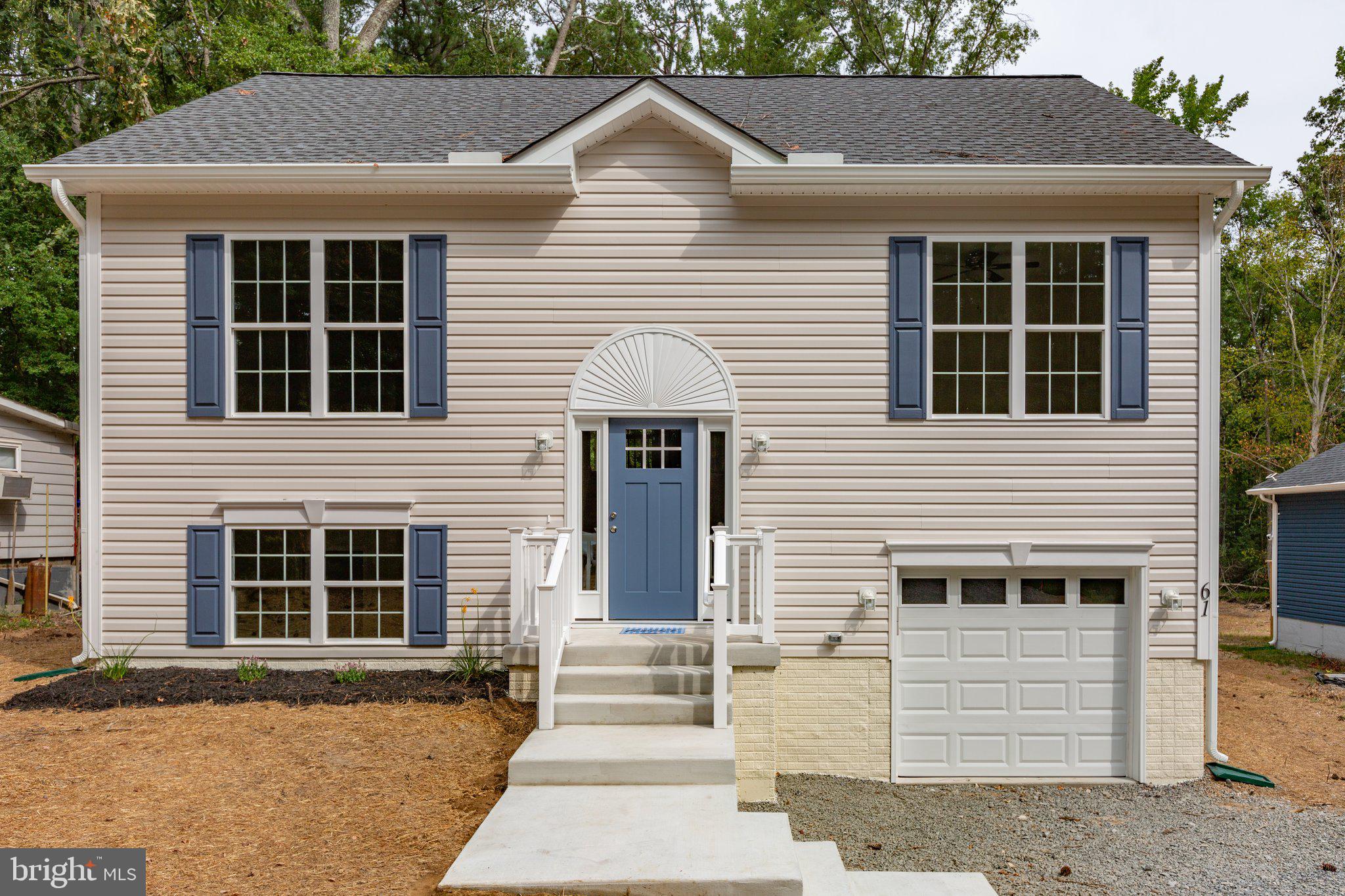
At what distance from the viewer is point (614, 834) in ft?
14.1

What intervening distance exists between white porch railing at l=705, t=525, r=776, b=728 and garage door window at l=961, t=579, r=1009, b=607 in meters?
1.96

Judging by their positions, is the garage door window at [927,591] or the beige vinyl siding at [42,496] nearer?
the garage door window at [927,591]

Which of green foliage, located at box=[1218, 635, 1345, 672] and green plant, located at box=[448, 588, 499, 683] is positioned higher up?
green plant, located at box=[448, 588, 499, 683]

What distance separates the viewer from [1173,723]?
24.7 ft

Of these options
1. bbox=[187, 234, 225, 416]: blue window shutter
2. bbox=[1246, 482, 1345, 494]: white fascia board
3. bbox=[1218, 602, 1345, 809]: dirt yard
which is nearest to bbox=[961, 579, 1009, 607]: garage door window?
bbox=[1218, 602, 1345, 809]: dirt yard

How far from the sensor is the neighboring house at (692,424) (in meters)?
7.52

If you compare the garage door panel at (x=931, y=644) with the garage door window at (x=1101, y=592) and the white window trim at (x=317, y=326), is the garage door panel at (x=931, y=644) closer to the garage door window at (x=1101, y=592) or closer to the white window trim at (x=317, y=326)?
the garage door window at (x=1101, y=592)

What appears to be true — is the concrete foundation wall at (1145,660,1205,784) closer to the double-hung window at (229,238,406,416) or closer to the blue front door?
the blue front door

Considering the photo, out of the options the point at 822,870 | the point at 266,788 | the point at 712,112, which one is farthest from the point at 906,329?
the point at 266,788

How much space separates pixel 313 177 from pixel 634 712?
5.32 m

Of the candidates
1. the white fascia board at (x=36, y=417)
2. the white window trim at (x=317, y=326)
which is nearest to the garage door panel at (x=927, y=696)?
the white window trim at (x=317, y=326)

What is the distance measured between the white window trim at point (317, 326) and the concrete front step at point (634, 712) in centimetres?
318

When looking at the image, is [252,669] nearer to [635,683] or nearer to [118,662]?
[118,662]

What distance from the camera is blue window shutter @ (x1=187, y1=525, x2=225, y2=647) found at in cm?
749
